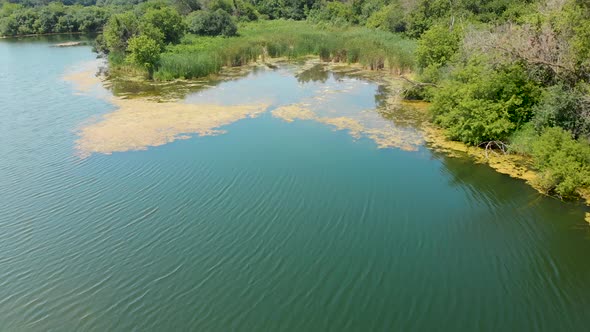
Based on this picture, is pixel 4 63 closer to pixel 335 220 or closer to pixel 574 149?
pixel 335 220

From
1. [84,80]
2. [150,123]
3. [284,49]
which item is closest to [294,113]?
[150,123]

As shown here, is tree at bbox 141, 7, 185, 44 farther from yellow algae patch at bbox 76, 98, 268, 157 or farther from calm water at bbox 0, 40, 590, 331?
calm water at bbox 0, 40, 590, 331

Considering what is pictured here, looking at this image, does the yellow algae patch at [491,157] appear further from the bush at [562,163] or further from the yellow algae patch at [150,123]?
the yellow algae patch at [150,123]

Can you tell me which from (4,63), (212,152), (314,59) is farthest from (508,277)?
(4,63)

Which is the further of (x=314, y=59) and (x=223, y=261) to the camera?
(x=314, y=59)

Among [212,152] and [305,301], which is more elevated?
[212,152]

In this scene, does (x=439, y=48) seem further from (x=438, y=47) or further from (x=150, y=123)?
(x=150, y=123)
